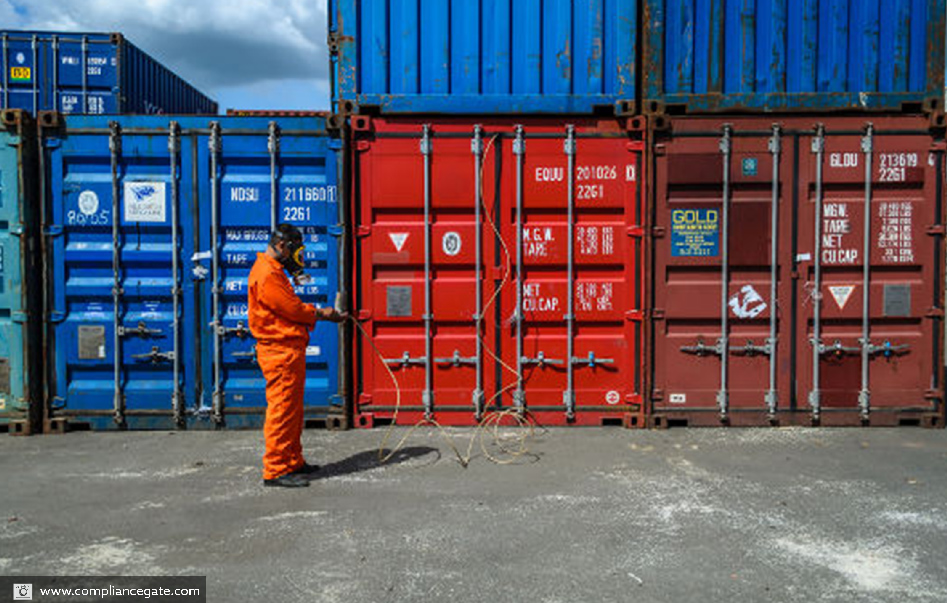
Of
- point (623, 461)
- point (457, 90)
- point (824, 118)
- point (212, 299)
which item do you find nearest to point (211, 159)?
point (212, 299)

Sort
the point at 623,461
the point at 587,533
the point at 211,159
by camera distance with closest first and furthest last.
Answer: the point at 587,533, the point at 623,461, the point at 211,159

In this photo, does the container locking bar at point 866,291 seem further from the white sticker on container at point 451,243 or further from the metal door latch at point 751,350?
the white sticker on container at point 451,243

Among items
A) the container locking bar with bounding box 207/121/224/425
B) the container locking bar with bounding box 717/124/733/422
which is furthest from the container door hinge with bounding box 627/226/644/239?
the container locking bar with bounding box 207/121/224/425

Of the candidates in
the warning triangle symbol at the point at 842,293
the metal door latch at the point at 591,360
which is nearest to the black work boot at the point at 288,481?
the metal door latch at the point at 591,360

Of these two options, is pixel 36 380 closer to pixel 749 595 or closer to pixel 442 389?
pixel 442 389

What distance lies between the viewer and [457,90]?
24.7 feet

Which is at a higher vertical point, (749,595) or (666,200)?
(666,200)

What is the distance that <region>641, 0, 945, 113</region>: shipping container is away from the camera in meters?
7.46

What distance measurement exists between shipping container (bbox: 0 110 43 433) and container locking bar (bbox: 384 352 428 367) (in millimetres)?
3441

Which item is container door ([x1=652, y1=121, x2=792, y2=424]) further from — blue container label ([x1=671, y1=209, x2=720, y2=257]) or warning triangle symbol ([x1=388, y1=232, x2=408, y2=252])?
warning triangle symbol ([x1=388, y1=232, x2=408, y2=252])

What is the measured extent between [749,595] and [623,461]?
2606mm

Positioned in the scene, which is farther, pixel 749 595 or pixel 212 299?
pixel 212 299

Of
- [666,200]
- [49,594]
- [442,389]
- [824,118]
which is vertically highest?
[824,118]

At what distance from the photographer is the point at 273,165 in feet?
24.2
